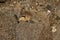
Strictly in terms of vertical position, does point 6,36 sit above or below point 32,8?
below

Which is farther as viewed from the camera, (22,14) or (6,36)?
(22,14)

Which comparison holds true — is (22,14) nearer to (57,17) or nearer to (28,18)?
(28,18)

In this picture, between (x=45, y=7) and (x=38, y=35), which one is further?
(x=45, y=7)

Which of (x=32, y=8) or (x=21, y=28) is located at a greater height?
(x=32, y=8)

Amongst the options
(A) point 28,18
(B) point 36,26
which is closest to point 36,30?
(B) point 36,26

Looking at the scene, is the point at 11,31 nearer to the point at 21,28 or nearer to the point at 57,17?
the point at 21,28

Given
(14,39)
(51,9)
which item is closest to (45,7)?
(51,9)
